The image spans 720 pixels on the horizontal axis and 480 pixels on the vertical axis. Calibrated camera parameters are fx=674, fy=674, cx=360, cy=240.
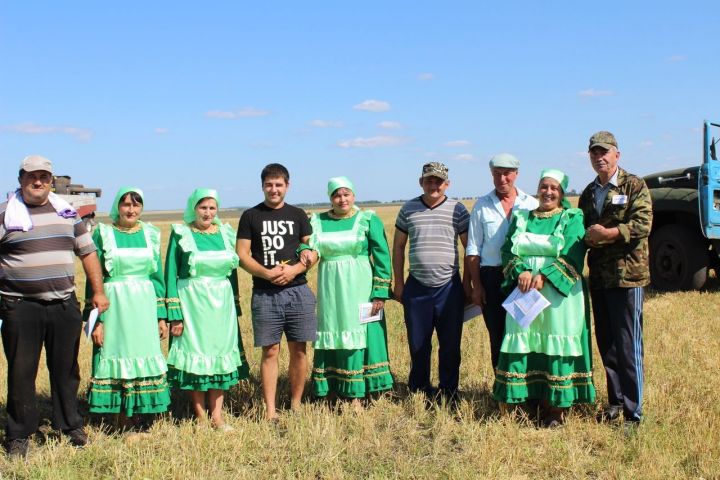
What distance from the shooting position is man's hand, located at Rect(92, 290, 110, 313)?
4520 millimetres

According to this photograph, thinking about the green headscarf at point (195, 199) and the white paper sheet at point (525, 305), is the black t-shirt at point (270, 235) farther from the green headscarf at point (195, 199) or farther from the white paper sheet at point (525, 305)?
the white paper sheet at point (525, 305)

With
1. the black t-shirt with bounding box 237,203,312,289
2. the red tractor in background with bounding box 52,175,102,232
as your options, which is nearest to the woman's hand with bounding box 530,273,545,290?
the black t-shirt with bounding box 237,203,312,289

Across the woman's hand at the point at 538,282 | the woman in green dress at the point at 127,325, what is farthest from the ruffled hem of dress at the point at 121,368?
the woman's hand at the point at 538,282

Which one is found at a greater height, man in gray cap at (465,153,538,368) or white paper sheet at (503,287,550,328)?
man in gray cap at (465,153,538,368)

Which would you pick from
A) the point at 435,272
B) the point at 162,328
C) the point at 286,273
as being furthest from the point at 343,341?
the point at 162,328

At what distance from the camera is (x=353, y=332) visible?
503cm

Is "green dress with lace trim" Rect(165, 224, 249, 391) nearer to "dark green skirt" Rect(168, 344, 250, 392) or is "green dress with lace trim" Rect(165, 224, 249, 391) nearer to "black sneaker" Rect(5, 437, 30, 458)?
"dark green skirt" Rect(168, 344, 250, 392)

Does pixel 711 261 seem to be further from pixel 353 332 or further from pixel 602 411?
pixel 353 332

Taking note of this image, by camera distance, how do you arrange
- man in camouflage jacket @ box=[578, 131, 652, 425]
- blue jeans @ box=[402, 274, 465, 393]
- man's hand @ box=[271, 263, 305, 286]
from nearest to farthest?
man in camouflage jacket @ box=[578, 131, 652, 425], man's hand @ box=[271, 263, 305, 286], blue jeans @ box=[402, 274, 465, 393]

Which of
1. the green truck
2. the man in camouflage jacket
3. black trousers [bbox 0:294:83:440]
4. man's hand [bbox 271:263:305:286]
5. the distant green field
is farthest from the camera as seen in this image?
the green truck

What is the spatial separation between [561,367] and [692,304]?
4867 mm

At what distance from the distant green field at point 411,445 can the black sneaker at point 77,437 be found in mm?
82

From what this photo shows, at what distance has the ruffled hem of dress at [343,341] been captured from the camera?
501 cm

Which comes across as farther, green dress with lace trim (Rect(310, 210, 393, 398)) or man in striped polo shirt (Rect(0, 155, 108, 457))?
green dress with lace trim (Rect(310, 210, 393, 398))
